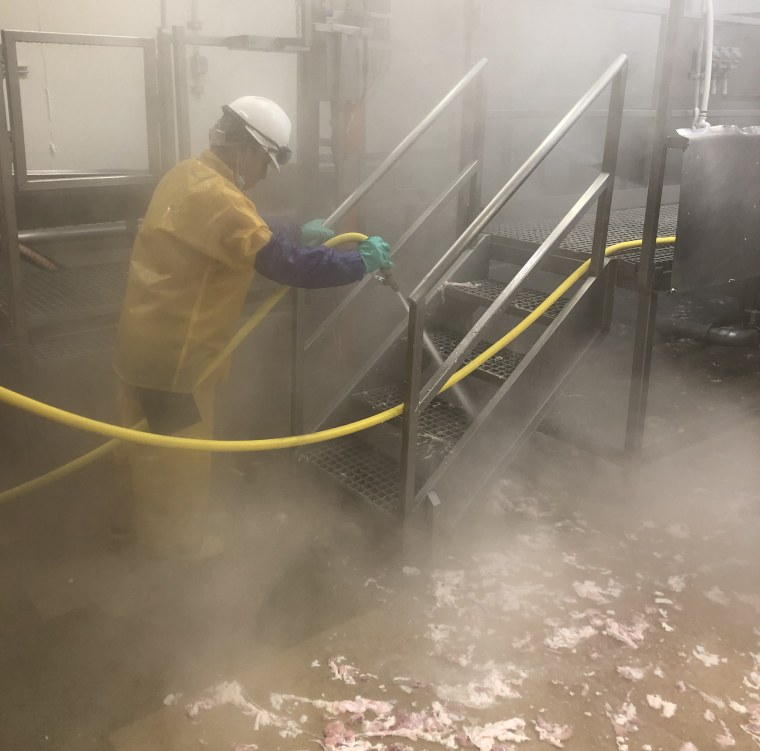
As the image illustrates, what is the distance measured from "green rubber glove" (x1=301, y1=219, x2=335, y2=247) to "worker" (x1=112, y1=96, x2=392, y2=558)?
3.7 inches

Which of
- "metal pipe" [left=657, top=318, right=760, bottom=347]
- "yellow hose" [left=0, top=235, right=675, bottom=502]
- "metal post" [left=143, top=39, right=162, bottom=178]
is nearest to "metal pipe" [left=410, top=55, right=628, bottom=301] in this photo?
"yellow hose" [left=0, top=235, right=675, bottom=502]

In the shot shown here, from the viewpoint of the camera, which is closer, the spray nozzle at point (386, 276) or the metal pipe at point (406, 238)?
the spray nozzle at point (386, 276)

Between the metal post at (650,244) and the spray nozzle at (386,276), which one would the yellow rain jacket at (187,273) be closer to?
the spray nozzle at (386,276)

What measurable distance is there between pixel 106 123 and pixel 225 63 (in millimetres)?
873

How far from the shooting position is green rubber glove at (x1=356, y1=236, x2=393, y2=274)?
3.04m

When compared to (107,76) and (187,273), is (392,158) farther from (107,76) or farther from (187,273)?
(107,76)

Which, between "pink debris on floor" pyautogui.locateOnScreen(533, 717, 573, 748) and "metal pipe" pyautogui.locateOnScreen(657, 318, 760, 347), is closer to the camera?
"pink debris on floor" pyautogui.locateOnScreen(533, 717, 573, 748)

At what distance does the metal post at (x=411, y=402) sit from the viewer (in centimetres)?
288

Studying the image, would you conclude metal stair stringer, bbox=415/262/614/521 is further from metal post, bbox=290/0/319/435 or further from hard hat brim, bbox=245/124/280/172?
hard hat brim, bbox=245/124/280/172

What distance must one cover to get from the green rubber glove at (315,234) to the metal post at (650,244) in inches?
53.6

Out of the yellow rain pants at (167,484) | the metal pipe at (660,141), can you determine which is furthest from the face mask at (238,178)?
the metal pipe at (660,141)

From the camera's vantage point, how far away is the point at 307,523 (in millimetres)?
3562

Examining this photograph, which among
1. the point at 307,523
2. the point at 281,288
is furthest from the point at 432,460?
the point at 281,288

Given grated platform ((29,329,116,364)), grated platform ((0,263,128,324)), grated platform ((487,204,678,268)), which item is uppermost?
grated platform ((487,204,678,268))
